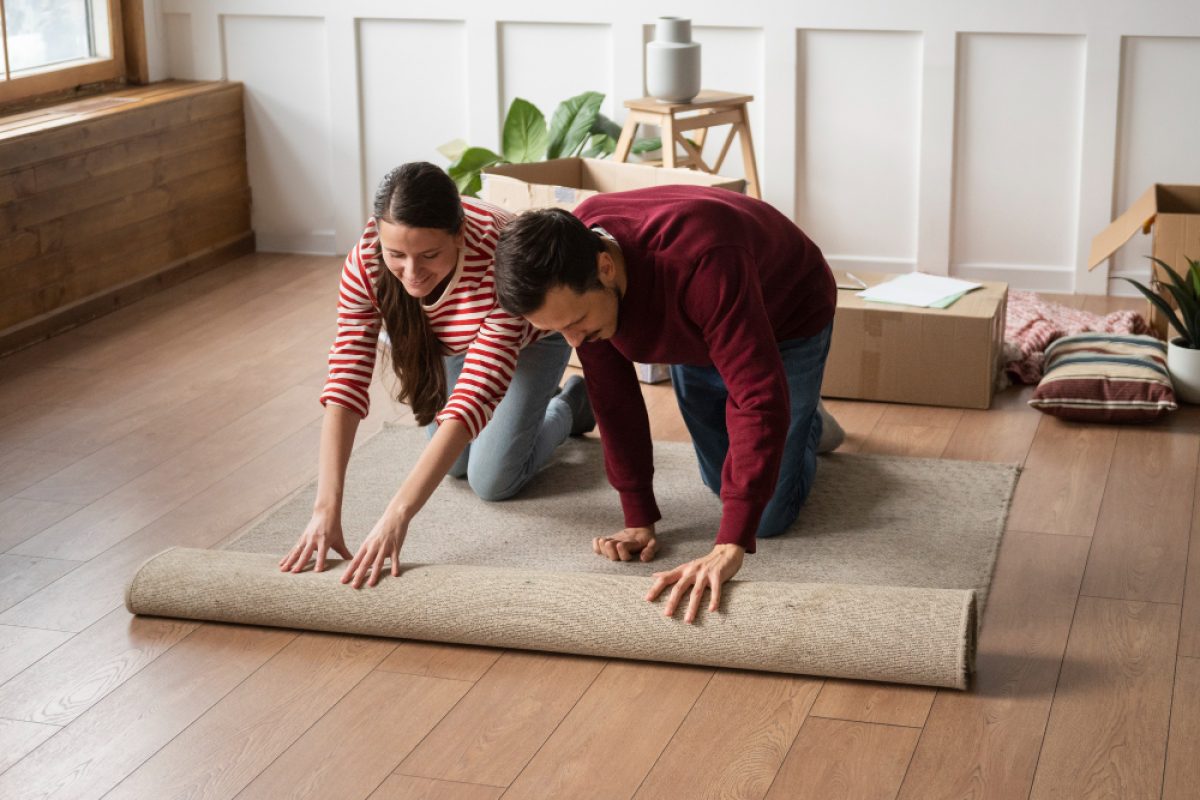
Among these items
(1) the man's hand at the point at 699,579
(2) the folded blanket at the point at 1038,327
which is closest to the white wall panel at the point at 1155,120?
(2) the folded blanket at the point at 1038,327

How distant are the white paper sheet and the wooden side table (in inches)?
24.6

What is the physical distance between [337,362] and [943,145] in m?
2.51

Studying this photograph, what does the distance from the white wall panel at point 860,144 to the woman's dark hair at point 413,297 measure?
2.27m

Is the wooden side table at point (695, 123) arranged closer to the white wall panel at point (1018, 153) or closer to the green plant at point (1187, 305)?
the white wall panel at point (1018, 153)

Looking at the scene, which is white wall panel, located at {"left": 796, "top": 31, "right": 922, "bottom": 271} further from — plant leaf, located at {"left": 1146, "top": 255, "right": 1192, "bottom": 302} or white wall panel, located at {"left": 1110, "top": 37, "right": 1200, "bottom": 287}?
plant leaf, located at {"left": 1146, "top": 255, "right": 1192, "bottom": 302}

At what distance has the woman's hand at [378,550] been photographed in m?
2.14

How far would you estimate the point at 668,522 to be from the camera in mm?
2631

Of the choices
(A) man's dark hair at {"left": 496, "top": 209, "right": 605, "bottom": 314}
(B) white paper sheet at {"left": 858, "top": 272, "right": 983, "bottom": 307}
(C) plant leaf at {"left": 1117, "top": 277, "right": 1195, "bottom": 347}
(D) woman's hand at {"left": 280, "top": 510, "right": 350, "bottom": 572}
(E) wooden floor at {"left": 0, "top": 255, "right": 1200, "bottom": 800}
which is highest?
(A) man's dark hair at {"left": 496, "top": 209, "right": 605, "bottom": 314}

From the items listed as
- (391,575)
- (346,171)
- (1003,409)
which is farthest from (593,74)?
(391,575)

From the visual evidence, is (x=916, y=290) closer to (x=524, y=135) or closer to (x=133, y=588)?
(x=524, y=135)

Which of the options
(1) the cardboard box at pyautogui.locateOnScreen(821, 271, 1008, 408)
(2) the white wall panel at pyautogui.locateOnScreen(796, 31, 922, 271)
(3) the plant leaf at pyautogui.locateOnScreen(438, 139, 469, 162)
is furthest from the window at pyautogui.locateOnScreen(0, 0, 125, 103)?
(1) the cardboard box at pyautogui.locateOnScreen(821, 271, 1008, 408)

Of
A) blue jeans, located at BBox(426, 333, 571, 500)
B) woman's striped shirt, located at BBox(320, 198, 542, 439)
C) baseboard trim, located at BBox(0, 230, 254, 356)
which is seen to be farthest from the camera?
baseboard trim, located at BBox(0, 230, 254, 356)

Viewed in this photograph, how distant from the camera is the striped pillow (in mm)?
3088

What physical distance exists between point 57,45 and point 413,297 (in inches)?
106
